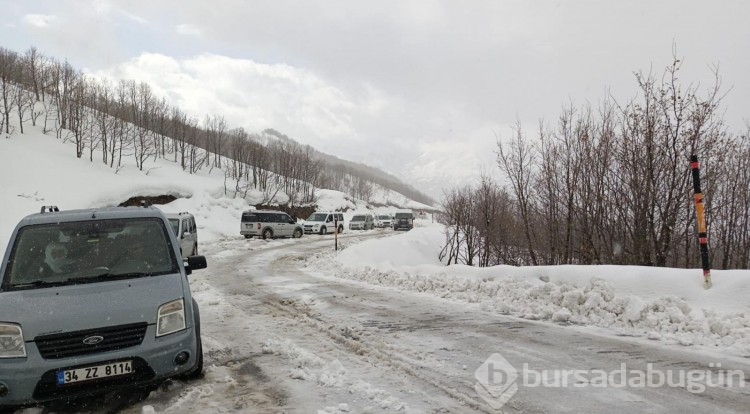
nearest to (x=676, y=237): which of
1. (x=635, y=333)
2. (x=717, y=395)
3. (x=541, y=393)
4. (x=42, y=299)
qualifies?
(x=635, y=333)

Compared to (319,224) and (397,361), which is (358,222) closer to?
(319,224)

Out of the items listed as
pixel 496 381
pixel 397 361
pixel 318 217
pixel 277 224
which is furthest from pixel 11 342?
pixel 318 217

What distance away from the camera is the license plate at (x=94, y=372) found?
3.59 m

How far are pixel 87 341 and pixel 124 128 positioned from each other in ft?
200

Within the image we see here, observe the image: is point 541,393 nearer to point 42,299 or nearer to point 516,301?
point 516,301

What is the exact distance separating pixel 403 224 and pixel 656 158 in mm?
39263

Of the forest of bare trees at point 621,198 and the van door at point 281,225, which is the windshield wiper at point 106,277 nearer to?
the forest of bare trees at point 621,198

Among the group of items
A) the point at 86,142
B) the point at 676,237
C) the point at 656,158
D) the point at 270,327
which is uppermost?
the point at 86,142

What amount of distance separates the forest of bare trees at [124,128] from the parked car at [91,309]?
4870 cm

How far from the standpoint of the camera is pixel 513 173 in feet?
44.7

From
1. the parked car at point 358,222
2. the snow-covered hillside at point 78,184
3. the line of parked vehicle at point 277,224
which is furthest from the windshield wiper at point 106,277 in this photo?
the parked car at point 358,222

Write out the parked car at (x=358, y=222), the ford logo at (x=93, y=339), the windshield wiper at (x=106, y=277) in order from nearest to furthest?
the ford logo at (x=93, y=339)
the windshield wiper at (x=106, y=277)
the parked car at (x=358, y=222)

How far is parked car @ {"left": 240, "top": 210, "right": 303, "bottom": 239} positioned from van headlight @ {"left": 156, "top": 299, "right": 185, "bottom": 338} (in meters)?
26.9

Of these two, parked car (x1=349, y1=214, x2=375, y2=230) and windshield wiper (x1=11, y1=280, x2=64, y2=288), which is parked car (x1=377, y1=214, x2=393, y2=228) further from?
windshield wiper (x1=11, y1=280, x2=64, y2=288)
